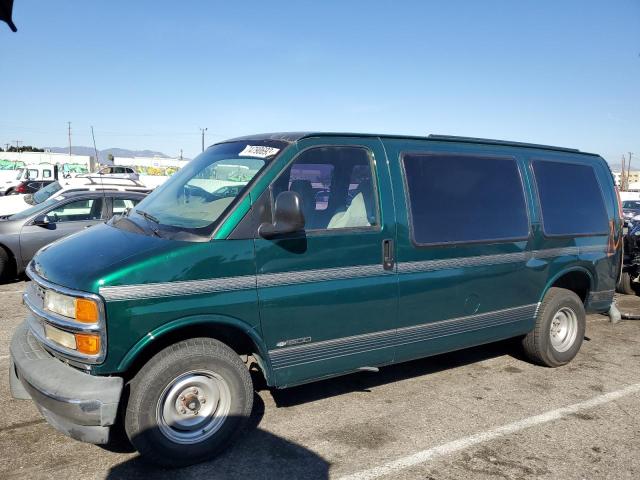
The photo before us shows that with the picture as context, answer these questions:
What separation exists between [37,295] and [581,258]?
502 cm

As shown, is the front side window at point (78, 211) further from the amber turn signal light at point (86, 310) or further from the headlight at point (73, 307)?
the amber turn signal light at point (86, 310)

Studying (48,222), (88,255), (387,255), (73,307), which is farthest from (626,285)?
(48,222)

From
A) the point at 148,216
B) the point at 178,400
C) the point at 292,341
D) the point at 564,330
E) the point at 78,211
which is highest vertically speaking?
the point at 148,216

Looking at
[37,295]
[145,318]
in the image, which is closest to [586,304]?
[145,318]

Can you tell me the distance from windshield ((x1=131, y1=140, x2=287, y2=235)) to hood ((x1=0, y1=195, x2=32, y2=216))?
10031 millimetres

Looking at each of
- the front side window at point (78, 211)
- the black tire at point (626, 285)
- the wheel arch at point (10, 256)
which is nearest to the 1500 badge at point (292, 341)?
the front side window at point (78, 211)

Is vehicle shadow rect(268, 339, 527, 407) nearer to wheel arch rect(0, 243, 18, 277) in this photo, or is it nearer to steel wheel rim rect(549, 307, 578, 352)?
steel wheel rim rect(549, 307, 578, 352)

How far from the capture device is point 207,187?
13.0 feet

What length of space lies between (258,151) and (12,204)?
443 inches

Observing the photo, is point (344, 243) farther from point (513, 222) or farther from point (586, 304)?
point (586, 304)

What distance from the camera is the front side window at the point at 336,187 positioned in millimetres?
3779

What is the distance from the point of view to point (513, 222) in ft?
16.0

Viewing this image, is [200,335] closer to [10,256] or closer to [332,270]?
[332,270]

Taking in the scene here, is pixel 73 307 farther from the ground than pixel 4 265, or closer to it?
farther from the ground
